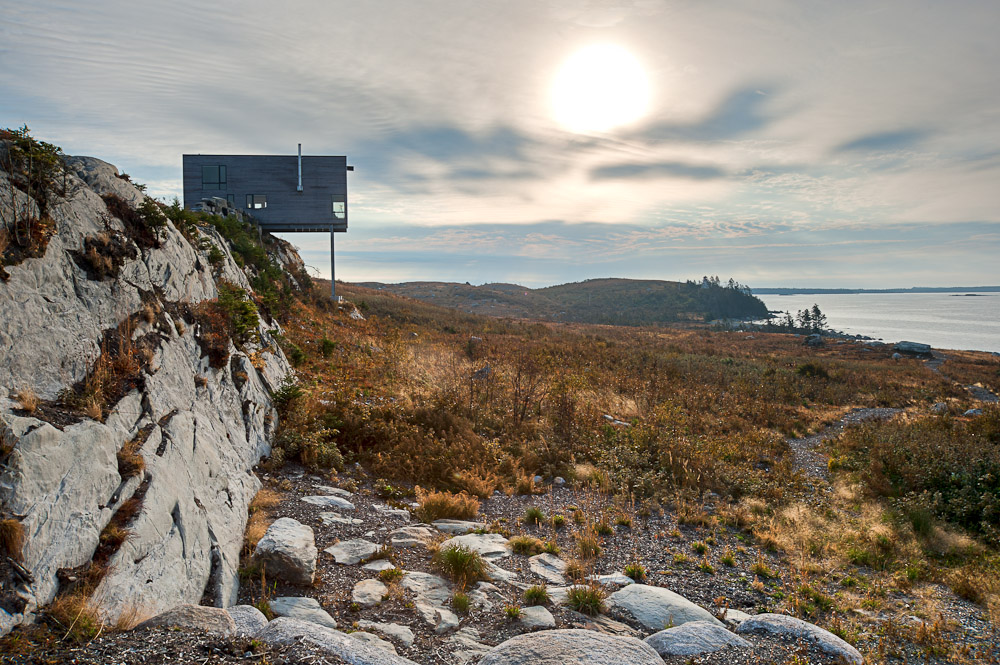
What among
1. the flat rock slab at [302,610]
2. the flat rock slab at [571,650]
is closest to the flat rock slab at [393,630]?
the flat rock slab at [302,610]

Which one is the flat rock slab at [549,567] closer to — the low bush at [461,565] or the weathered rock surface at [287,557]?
the low bush at [461,565]

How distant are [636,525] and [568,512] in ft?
4.00

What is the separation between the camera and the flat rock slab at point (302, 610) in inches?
180

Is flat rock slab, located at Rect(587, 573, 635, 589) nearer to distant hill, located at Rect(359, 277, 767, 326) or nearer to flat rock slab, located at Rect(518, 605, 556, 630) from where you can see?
flat rock slab, located at Rect(518, 605, 556, 630)

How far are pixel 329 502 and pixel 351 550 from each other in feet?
4.97

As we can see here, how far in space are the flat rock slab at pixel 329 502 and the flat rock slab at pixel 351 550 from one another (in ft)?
3.70

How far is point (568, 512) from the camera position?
28.5 ft

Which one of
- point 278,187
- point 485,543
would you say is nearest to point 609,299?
point 278,187

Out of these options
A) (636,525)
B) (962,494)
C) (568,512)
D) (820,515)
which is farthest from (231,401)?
(962,494)

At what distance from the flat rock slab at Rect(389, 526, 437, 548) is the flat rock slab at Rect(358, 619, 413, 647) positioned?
1878 millimetres

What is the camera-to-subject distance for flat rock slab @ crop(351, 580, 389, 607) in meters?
5.11

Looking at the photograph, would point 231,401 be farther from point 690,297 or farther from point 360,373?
point 690,297

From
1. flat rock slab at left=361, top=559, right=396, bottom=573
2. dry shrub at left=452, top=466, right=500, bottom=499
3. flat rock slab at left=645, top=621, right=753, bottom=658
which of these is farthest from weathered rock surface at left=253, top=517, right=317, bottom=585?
dry shrub at left=452, top=466, right=500, bottom=499

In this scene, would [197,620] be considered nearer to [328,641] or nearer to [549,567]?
[328,641]
